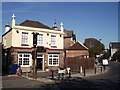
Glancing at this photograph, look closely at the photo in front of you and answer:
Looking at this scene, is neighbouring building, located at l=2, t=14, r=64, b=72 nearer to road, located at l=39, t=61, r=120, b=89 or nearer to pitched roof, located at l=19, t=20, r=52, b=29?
pitched roof, located at l=19, t=20, r=52, b=29

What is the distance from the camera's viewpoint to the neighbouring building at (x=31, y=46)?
24.4 m

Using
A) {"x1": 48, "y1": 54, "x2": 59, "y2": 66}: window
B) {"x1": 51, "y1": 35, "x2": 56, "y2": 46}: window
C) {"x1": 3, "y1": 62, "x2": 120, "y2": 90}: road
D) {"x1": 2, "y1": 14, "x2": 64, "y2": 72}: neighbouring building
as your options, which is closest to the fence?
{"x1": 2, "y1": 14, "x2": 64, "y2": 72}: neighbouring building

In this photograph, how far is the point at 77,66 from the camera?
99.0 feet

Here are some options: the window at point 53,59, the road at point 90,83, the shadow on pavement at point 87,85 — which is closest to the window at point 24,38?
the window at point 53,59

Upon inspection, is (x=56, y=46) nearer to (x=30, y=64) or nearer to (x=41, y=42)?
(x=41, y=42)

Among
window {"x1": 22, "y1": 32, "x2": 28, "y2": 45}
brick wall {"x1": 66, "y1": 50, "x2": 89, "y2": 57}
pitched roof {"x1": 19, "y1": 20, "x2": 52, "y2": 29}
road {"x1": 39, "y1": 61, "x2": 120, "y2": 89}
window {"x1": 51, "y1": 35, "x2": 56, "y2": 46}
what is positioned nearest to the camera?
road {"x1": 39, "y1": 61, "x2": 120, "y2": 89}


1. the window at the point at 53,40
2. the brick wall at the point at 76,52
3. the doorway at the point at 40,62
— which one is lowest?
the doorway at the point at 40,62

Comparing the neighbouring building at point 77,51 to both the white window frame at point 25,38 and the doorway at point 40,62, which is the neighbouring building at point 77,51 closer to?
the doorway at point 40,62

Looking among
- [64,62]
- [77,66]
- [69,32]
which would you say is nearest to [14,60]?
[64,62]

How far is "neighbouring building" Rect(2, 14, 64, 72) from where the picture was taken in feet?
80.1

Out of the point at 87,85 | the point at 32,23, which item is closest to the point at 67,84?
the point at 87,85

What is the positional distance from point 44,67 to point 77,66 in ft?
22.7

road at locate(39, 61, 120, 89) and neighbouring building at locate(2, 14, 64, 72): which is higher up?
neighbouring building at locate(2, 14, 64, 72)

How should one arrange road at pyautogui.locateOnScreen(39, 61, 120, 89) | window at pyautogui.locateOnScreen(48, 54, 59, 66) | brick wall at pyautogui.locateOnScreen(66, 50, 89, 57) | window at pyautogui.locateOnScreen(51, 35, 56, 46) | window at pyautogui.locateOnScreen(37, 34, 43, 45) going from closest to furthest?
road at pyautogui.locateOnScreen(39, 61, 120, 89)
window at pyautogui.locateOnScreen(37, 34, 43, 45)
window at pyautogui.locateOnScreen(48, 54, 59, 66)
window at pyautogui.locateOnScreen(51, 35, 56, 46)
brick wall at pyautogui.locateOnScreen(66, 50, 89, 57)
